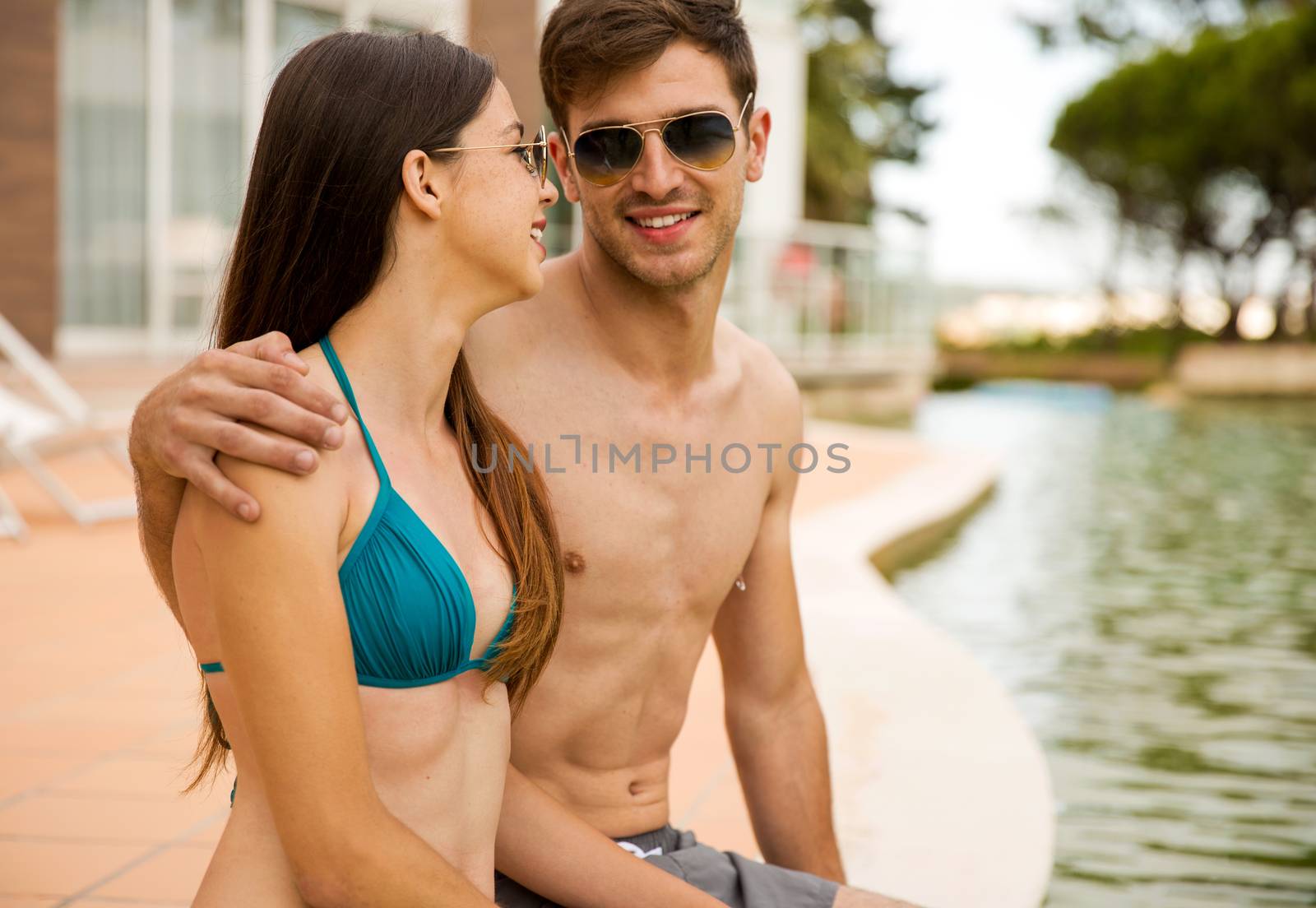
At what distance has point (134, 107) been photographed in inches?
451

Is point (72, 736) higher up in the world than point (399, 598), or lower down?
lower down

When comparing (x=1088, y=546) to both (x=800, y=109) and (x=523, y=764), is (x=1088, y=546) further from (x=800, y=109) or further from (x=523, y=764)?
(x=800, y=109)

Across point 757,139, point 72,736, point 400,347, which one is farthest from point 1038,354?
point 400,347

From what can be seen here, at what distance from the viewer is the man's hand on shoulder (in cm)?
131

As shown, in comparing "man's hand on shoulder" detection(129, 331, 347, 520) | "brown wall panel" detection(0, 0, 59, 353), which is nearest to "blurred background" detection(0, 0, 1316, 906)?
"brown wall panel" detection(0, 0, 59, 353)

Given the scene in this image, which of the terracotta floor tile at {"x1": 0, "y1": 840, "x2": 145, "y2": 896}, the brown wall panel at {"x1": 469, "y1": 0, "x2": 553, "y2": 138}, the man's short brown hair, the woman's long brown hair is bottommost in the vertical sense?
the terracotta floor tile at {"x1": 0, "y1": 840, "x2": 145, "y2": 896}

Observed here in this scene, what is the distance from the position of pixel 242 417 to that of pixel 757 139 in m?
1.35

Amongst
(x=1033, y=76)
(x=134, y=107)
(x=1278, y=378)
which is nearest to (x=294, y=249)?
(x=134, y=107)

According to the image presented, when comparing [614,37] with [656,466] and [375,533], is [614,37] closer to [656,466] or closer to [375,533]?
[656,466]

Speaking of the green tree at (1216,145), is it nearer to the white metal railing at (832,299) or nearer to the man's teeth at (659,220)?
the white metal railing at (832,299)

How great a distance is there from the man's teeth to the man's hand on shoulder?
0.88 metres

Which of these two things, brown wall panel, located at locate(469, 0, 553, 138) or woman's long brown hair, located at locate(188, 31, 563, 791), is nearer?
woman's long brown hair, located at locate(188, 31, 563, 791)

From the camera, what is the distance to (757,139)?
8.10 ft

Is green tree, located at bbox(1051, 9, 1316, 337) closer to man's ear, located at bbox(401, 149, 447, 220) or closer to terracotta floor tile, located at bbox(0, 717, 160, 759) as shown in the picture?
terracotta floor tile, located at bbox(0, 717, 160, 759)
